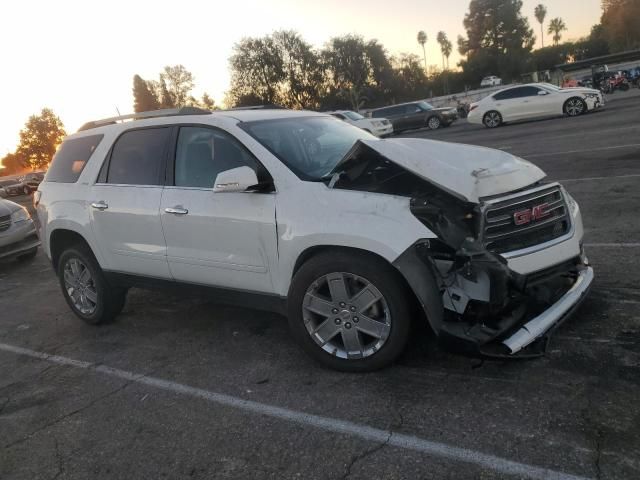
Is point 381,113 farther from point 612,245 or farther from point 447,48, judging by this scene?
point 447,48

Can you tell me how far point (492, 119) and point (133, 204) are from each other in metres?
19.7

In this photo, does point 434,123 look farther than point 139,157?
Yes

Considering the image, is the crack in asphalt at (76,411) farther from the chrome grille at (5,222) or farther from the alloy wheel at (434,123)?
the alloy wheel at (434,123)

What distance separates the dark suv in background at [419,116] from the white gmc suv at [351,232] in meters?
24.2

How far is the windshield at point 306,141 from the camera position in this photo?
3.91 m

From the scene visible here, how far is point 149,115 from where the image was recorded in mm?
4941

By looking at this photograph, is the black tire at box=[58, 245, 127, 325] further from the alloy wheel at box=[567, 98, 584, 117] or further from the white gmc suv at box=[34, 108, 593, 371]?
the alloy wheel at box=[567, 98, 584, 117]

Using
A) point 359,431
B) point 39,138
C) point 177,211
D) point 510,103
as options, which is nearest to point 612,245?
point 359,431

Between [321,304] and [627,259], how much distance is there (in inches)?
122

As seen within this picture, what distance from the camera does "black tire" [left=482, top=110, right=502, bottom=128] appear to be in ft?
70.6

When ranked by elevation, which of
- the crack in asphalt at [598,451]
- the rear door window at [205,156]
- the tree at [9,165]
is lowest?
the crack in asphalt at [598,451]

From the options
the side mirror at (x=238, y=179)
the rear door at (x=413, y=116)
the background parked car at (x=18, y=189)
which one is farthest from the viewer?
the background parked car at (x=18, y=189)

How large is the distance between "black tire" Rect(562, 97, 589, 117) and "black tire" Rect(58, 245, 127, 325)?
18659mm

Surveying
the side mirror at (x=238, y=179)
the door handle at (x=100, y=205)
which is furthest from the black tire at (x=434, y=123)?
the side mirror at (x=238, y=179)
